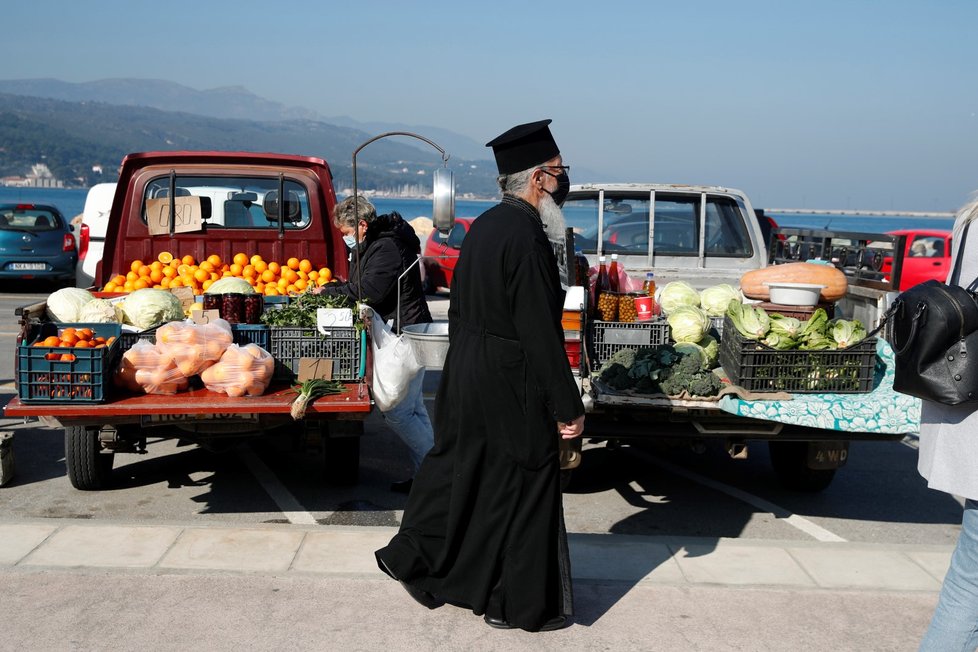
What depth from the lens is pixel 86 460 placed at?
587 cm

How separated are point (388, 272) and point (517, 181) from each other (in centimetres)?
270

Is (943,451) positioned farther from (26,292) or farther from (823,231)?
(26,292)

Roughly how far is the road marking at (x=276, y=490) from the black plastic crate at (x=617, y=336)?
204cm

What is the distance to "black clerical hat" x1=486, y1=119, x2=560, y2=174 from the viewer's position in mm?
3621

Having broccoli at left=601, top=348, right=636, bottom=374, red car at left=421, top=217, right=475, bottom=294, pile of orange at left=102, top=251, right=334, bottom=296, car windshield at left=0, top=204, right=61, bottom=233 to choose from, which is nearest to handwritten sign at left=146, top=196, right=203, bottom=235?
pile of orange at left=102, top=251, right=334, bottom=296

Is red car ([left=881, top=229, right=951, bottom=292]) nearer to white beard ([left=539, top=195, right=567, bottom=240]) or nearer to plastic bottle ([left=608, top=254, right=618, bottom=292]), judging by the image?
plastic bottle ([left=608, top=254, right=618, bottom=292])

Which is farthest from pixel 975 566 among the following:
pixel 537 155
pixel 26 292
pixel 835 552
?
pixel 26 292

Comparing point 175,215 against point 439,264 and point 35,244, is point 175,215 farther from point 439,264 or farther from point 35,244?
point 35,244

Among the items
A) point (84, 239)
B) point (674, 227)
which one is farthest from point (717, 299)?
point (84, 239)

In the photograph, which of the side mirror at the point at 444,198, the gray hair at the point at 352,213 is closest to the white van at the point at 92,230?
the gray hair at the point at 352,213

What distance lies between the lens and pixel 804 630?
391 cm

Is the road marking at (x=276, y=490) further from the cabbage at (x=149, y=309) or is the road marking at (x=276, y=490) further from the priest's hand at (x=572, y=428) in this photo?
the priest's hand at (x=572, y=428)

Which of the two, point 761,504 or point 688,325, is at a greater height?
point 688,325

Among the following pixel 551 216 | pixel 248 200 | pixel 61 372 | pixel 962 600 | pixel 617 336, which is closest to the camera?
pixel 962 600
